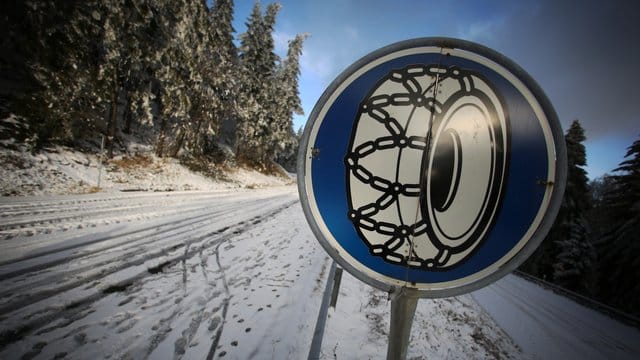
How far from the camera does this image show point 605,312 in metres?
9.97

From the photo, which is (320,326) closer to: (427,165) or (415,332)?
(415,332)

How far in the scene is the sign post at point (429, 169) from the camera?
1.04 meters

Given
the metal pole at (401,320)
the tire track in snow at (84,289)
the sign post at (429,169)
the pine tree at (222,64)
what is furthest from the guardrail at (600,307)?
the pine tree at (222,64)

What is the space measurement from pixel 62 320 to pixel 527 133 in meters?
4.47

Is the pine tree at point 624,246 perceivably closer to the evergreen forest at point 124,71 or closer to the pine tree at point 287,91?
the evergreen forest at point 124,71

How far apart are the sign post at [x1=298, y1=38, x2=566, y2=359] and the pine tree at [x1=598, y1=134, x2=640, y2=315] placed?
16.4 metres

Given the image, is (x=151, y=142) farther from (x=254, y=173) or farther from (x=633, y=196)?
(x=633, y=196)

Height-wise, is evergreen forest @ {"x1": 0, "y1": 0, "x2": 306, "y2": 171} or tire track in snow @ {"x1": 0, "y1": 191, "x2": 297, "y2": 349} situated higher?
evergreen forest @ {"x1": 0, "y1": 0, "x2": 306, "y2": 171}

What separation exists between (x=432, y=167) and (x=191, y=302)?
3693 mm

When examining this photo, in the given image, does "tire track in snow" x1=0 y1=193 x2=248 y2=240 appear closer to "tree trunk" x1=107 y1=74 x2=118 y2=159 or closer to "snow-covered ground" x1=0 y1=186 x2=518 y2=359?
"snow-covered ground" x1=0 y1=186 x2=518 y2=359

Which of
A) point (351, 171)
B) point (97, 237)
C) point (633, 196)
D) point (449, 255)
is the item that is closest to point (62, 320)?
point (97, 237)

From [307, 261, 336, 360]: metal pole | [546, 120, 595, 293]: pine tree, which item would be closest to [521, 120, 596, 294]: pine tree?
[546, 120, 595, 293]: pine tree

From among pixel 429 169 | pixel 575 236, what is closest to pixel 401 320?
pixel 429 169

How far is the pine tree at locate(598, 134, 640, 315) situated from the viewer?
1134 centimetres
